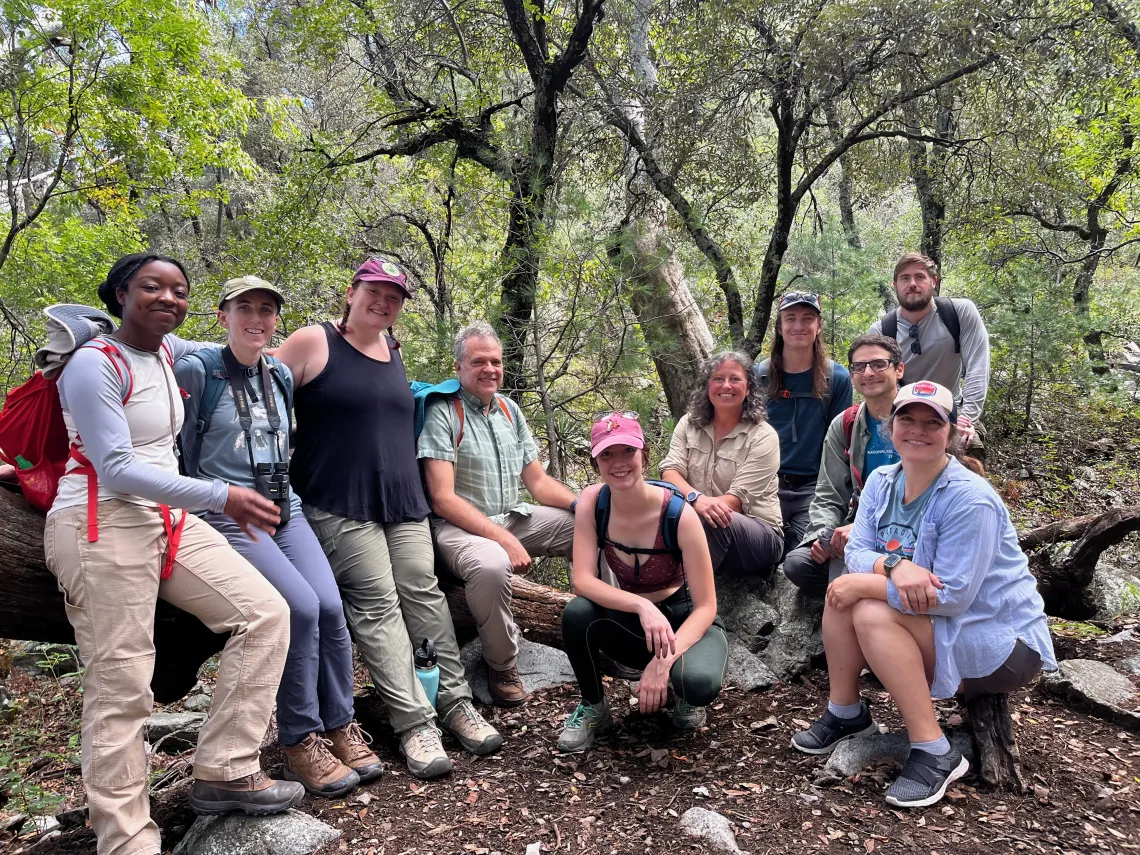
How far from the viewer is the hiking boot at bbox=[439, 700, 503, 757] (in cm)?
358

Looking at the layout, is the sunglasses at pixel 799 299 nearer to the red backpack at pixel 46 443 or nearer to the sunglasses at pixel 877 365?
the sunglasses at pixel 877 365

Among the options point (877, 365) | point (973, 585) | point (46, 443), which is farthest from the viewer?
point (877, 365)

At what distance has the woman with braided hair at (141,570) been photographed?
2.57 meters

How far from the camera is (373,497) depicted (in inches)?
145

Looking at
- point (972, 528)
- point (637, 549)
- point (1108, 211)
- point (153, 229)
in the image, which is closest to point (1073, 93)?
point (1108, 211)

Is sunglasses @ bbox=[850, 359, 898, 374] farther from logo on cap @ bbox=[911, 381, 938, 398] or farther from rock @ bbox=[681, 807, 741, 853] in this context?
rock @ bbox=[681, 807, 741, 853]

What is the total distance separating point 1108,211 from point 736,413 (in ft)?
36.4

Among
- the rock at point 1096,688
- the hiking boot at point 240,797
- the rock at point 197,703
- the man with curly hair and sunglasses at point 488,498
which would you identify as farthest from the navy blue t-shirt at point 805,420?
the rock at point 197,703

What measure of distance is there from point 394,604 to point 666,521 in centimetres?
145

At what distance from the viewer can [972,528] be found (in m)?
2.90

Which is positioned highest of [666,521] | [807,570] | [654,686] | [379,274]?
[379,274]

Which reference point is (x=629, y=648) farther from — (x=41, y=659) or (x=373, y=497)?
(x=41, y=659)

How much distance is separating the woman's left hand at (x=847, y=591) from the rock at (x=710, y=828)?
3.40 ft

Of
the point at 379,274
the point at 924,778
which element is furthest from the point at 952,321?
the point at 379,274
